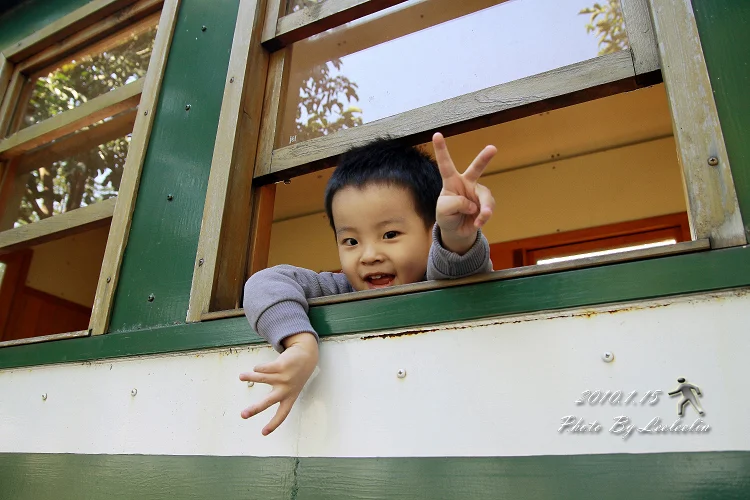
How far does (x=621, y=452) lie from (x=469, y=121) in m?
0.73

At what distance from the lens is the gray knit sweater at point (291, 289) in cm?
98

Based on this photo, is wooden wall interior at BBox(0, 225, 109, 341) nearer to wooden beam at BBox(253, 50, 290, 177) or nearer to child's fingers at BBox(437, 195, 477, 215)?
wooden beam at BBox(253, 50, 290, 177)

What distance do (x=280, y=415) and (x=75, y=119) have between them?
1.56 m

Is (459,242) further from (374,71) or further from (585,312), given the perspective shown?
(374,71)

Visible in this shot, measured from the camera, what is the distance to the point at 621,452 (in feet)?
2.53

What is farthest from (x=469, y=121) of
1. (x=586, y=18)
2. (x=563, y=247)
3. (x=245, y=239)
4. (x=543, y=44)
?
(x=563, y=247)

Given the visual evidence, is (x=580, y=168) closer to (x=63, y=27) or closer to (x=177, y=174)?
(x=177, y=174)

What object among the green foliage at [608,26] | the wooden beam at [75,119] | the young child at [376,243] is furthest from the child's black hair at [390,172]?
the wooden beam at [75,119]

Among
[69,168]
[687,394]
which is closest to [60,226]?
[69,168]

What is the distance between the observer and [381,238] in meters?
1.27

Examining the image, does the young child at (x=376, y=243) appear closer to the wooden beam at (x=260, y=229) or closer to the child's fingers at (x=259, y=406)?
the child's fingers at (x=259, y=406)

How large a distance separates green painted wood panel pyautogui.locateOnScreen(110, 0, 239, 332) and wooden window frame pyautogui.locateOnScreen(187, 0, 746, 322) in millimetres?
60

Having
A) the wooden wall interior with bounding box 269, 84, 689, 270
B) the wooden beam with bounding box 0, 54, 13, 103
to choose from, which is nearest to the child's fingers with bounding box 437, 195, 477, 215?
the wooden wall interior with bounding box 269, 84, 689, 270

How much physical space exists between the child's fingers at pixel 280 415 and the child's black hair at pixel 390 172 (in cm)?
51
